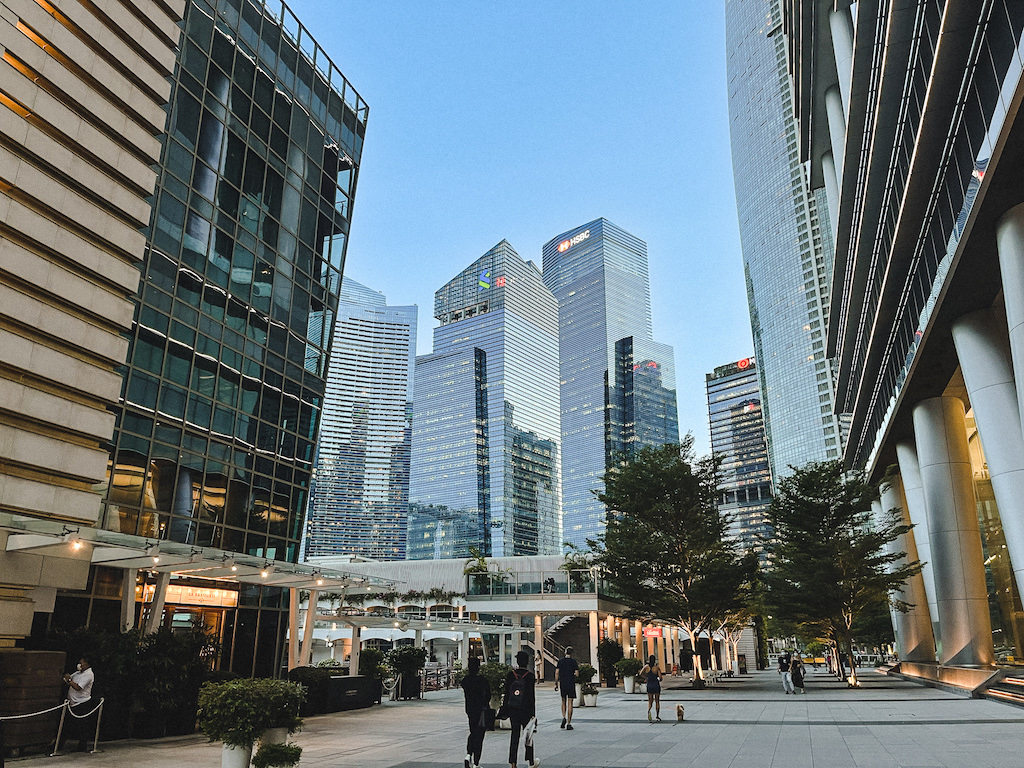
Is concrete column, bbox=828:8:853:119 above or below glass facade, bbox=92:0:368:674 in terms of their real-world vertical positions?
above

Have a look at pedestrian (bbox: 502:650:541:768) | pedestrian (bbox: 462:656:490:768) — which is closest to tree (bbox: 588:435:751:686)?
pedestrian (bbox: 502:650:541:768)

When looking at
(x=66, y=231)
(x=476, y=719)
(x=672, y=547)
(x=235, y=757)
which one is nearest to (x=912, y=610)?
(x=672, y=547)

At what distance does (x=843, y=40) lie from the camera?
36.2 meters

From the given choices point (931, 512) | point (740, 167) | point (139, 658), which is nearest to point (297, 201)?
point (139, 658)

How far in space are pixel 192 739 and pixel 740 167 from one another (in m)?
196

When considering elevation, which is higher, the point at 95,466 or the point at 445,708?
the point at 95,466

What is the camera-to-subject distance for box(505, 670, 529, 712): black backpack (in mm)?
11125

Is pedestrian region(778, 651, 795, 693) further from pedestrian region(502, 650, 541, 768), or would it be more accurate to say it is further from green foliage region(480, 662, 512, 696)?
pedestrian region(502, 650, 541, 768)

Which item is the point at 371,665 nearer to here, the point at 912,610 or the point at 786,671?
the point at 786,671

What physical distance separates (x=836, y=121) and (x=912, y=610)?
3029 centimetres

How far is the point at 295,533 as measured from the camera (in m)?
27.5

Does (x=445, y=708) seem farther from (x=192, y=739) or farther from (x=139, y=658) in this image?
(x=139, y=658)

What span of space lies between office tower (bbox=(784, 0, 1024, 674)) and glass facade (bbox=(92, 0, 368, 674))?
22.0 metres

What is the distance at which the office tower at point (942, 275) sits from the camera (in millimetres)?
18438
